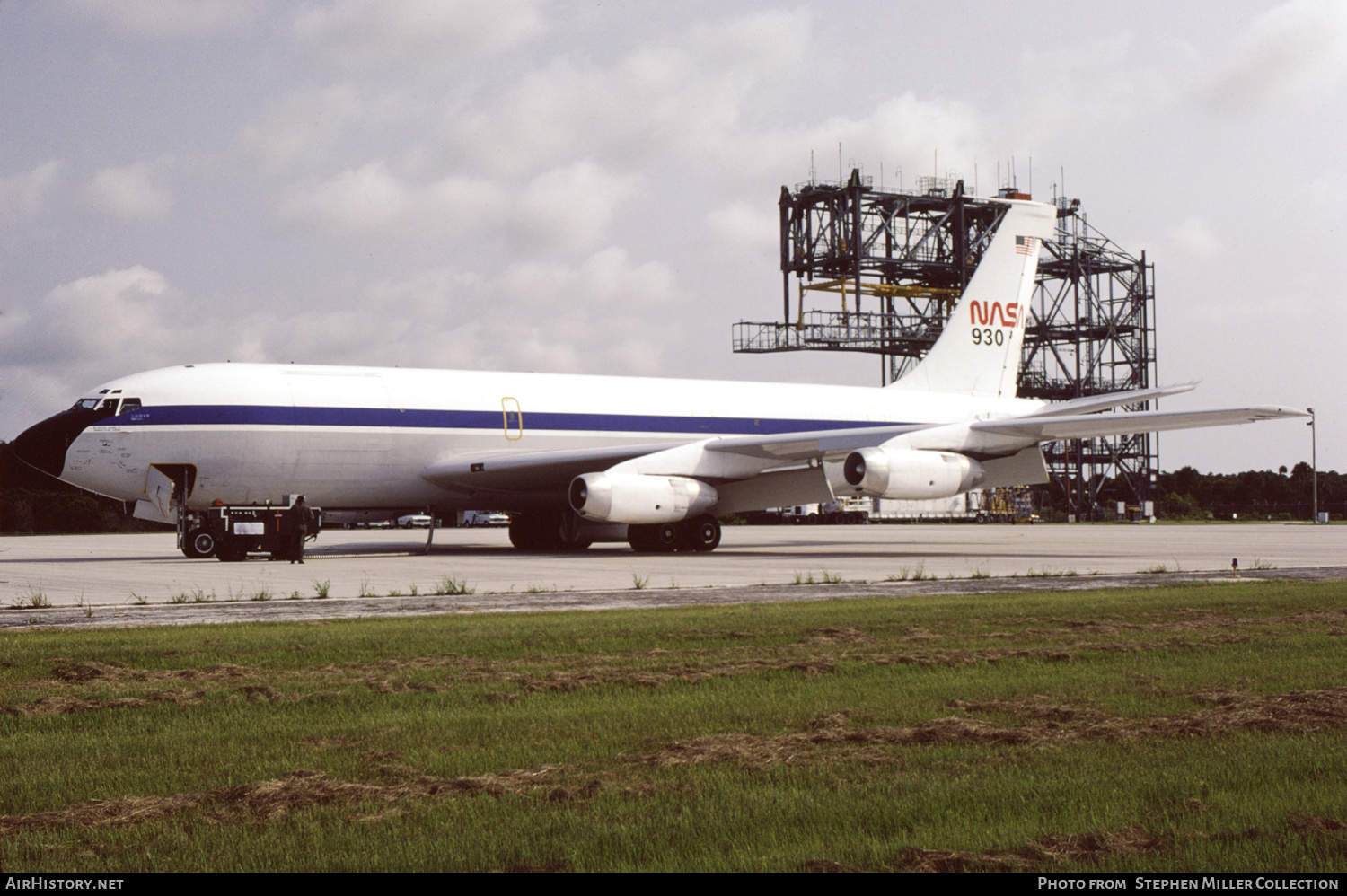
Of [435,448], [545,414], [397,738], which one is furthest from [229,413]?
[397,738]

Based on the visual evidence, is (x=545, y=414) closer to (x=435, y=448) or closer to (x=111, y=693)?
(x=435, y=448)

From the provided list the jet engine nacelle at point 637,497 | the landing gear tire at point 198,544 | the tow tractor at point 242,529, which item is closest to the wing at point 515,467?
the jet engine nacelle at point 637,497

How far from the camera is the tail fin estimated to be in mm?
39156

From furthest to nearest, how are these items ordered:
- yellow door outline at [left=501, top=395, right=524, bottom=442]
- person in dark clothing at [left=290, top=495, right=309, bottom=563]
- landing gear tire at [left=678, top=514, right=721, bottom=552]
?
landing gear tire at [left=678, top=514, right=721, bottom=552], yellow door outline at [left=501, top=395, right=524, bottom=442], person in dark clothing at [left=290, top=495, right=309, bottom=563]

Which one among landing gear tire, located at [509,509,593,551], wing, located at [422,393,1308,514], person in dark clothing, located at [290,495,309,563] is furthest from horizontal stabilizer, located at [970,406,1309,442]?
person in dark clothing, located at [290,495,309,563]

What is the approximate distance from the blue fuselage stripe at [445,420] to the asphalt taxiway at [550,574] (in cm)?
309

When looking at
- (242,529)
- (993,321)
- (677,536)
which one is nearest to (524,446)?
(677,536)

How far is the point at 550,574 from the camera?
22.2 meters

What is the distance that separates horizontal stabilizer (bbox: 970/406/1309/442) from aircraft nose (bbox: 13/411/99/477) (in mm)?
20008

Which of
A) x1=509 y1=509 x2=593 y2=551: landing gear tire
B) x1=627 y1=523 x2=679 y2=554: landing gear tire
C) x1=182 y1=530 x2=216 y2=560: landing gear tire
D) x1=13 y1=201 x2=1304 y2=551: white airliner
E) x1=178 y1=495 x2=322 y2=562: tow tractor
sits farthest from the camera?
x1=509 y1=509 x2=593 y2=551: landing gear tire

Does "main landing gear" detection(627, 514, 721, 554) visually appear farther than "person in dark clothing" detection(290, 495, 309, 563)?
Yes

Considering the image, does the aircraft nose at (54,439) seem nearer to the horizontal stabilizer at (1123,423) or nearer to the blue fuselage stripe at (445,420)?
the blue fuselage stripe at (445,420)

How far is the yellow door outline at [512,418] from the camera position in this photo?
30.2m

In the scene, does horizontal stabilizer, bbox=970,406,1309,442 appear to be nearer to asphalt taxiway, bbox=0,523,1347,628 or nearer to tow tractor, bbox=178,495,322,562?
asphalt taxiway, bbox=0,523,1347,628
